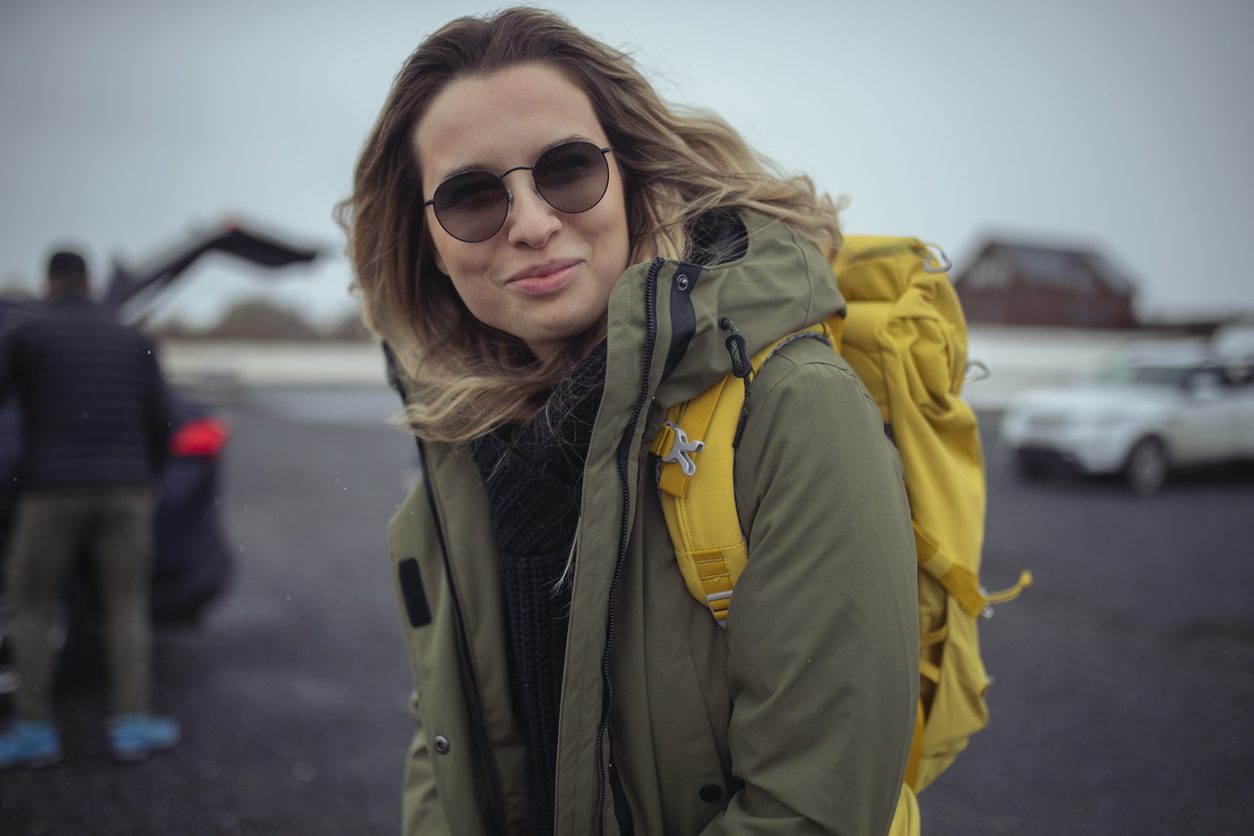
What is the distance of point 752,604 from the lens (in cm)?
116

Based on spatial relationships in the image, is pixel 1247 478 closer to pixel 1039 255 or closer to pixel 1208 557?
pixel 1208 557

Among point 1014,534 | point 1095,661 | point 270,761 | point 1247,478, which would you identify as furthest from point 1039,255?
point 270,761

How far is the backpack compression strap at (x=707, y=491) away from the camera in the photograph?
1.20 metres

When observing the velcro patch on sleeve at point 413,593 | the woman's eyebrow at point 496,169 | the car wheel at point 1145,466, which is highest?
the woman's eyebrow at point 496,169

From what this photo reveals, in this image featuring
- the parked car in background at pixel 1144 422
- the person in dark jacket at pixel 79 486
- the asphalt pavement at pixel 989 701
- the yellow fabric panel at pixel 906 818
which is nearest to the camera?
the yellow fabric panel at pixel 906 818

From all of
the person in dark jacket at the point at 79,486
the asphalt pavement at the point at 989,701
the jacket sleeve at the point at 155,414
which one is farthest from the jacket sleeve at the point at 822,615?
the jacket sleeve at the point at 155,414

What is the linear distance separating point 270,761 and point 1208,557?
6622mm

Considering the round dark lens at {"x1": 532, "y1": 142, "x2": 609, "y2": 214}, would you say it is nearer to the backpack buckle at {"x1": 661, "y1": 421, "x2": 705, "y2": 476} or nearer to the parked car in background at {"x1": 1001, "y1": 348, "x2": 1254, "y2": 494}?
the backpack buckle at {"x1": 661, "y1": 421, "x2": 705, "y2": 476}

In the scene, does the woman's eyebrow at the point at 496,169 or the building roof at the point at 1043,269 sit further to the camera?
the building roof at the point at 1043,269

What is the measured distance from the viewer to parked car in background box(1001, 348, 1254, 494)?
9.49 metres

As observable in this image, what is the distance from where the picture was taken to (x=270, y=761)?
3.53 m

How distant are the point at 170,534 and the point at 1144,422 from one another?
9.40 meters

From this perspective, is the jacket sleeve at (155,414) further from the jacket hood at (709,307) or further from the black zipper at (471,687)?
the jacket hood at (709,307)

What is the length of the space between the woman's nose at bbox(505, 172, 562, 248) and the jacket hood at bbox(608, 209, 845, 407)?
0.21 m
